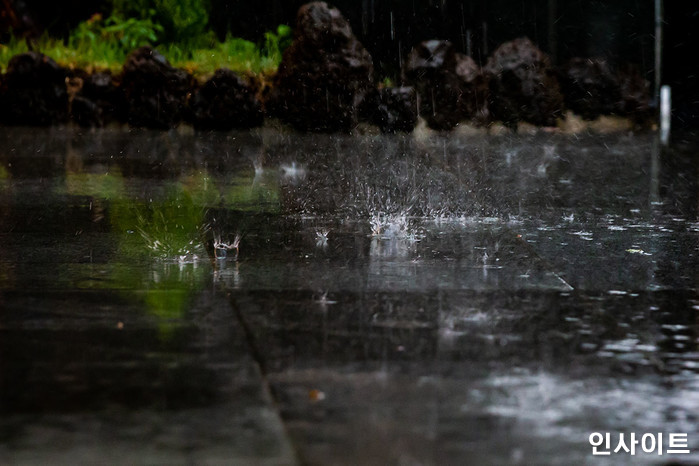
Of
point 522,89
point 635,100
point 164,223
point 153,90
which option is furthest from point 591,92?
point 164,223

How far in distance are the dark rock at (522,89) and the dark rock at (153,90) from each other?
384 cm

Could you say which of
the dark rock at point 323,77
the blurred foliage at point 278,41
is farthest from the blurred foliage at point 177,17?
the dark rock at point 323,77

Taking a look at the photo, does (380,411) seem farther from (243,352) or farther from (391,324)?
(391,324)

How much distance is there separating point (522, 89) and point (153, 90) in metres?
4.55

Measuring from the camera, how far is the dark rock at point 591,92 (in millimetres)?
12750

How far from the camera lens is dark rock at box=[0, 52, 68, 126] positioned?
12.0 meters

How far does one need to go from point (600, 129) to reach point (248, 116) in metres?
4.41

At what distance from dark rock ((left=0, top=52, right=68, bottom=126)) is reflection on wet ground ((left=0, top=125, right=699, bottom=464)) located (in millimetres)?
4648

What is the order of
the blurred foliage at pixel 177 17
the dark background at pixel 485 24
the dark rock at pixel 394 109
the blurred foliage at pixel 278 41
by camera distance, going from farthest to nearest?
the blurred foliage at pixel 177 17
the blurred foliage at pixel 278 41
the dark background at pixel 485 24
the dark rock at pixel 394 109

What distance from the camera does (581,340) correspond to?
3.48 m

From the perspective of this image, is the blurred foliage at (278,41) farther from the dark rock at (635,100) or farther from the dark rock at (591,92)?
the dark rock at (635,100)

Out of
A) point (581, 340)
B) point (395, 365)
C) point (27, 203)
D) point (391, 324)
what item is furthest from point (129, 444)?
point (27, 203)

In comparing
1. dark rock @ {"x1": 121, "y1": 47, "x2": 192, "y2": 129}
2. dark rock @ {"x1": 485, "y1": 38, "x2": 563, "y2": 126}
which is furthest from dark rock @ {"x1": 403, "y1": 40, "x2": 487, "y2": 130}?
dark rock @ {"x1": 121, "y1": 47, "x2": 192, "y2": 129}

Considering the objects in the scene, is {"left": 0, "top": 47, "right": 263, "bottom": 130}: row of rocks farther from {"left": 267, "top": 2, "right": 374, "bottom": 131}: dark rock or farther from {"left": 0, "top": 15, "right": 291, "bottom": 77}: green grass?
{"left": 267, "top": 2, "right": 374, "bottom": 131}: dark rock
